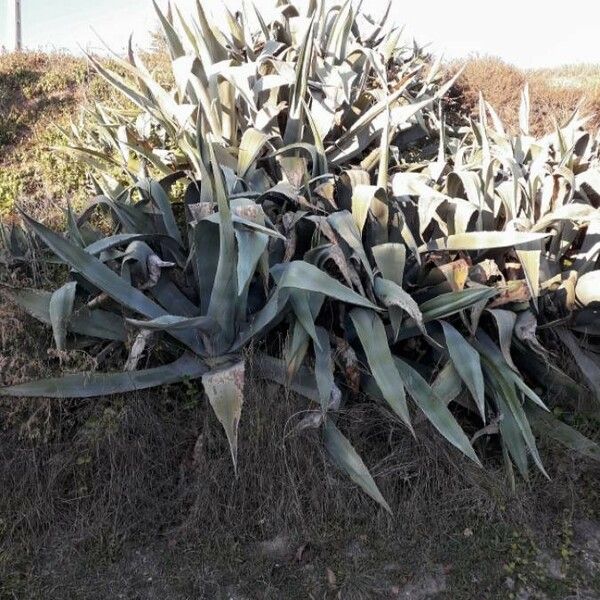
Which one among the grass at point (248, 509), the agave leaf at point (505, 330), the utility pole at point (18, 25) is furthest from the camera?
the utility pole at point (18, 25)

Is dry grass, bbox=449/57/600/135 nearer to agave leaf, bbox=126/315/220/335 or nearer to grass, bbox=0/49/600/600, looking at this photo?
grass, bbox=0/49/600/600

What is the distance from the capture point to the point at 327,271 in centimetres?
319

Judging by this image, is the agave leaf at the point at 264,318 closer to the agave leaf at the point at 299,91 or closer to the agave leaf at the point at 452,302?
the agave leaf at the point at 452,302

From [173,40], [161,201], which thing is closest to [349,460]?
[161,201]

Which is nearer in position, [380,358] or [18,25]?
[380,358]

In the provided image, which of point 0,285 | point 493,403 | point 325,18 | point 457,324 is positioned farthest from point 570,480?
point 325,18

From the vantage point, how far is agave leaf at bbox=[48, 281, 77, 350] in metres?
2.65

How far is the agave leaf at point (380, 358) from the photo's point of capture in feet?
8.87

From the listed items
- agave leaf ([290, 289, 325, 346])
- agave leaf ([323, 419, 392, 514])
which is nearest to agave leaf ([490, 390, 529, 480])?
agave leaf ([323, 419, 392, 514])

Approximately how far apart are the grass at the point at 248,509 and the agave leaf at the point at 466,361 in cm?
34

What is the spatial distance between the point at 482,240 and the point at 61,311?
1.97 meters

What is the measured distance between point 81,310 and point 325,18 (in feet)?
10.0

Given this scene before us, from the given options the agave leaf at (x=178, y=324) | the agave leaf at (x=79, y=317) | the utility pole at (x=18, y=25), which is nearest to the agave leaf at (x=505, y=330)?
the agave leaf at (x=178, y=324)

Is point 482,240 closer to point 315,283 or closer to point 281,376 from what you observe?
point 315,283
